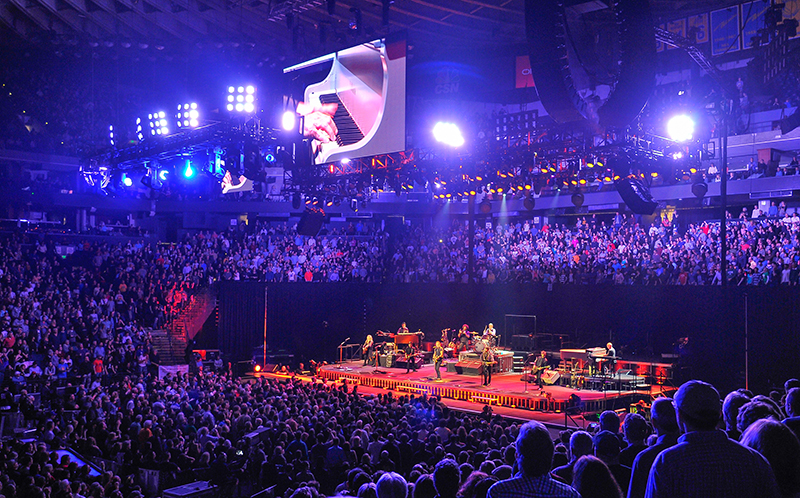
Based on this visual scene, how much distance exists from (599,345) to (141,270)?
55.2ft

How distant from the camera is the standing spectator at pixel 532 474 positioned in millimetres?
2799

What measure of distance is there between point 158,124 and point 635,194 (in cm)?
1377

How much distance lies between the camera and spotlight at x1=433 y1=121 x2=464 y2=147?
17.9 m

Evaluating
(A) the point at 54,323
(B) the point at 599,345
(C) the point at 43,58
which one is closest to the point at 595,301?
(B) the point at 599,345

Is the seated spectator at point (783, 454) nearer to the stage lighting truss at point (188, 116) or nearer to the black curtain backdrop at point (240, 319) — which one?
the stage lighting truss at point (188, 116)

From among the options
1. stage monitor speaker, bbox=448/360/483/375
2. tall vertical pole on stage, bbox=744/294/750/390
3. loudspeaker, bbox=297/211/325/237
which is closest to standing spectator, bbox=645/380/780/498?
tall vertical pole on stage, bbox=744/294/750/390

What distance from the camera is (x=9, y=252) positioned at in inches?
916

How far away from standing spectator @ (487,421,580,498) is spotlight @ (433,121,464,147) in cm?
1549

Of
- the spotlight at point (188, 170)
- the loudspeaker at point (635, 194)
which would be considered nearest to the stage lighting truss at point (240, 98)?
the spotlight at point (188, 170)

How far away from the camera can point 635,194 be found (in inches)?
648

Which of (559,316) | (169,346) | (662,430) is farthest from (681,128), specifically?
(169,346)

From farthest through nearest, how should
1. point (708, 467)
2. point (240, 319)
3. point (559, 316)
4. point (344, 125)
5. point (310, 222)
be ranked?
point (240, 319) → point (559, 316) → point (310, 222) → point (344, 125) → point (708, 467)

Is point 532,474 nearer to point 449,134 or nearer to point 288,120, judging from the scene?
point 449,134

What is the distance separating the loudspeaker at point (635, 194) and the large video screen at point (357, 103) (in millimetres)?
5499
